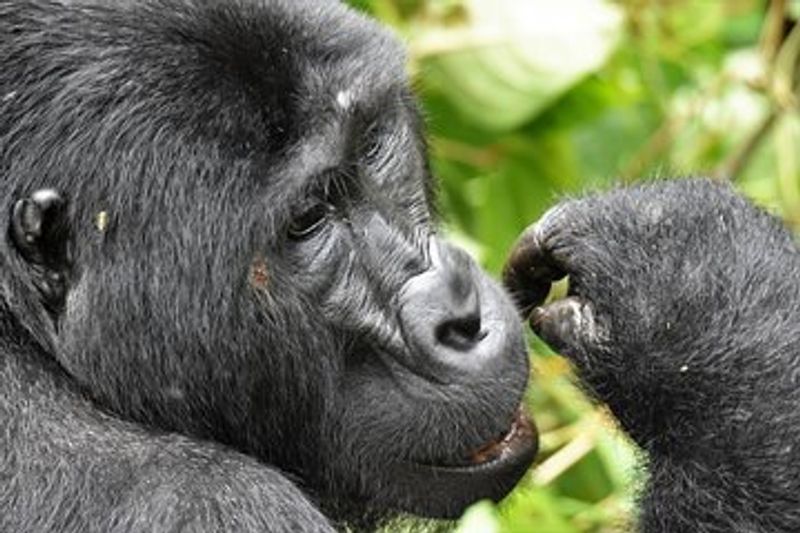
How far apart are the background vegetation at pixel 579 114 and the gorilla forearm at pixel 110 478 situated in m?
1.73

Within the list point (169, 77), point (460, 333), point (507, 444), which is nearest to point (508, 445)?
point (507, 444)

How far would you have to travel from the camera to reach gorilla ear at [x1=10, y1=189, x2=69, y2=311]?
111 inches

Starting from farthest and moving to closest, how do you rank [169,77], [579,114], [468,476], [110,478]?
[579,114] < [468,476] < [169,77] < [110,478]

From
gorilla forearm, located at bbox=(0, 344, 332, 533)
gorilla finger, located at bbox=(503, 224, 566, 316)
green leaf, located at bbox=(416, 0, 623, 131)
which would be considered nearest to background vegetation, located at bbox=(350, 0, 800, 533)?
green leaf, located at bbox=(416, 0, 623, 131)

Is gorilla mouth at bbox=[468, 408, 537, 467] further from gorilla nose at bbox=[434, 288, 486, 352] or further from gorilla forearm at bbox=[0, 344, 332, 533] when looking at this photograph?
gorilla forearm at bbox=[0, 344, 332, 533]

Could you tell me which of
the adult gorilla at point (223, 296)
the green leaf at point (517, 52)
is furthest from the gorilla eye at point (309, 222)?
the green leaf at point (517, 52)

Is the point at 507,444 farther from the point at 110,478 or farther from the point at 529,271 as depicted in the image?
the point at 110,478

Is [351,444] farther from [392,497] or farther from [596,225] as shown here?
[596,225]

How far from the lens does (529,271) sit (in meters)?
3.33

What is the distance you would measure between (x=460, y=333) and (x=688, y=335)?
461 millimetres

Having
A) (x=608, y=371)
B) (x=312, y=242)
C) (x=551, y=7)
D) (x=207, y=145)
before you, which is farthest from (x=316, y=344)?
(x=551, y=7)

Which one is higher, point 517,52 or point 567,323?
point 567,323

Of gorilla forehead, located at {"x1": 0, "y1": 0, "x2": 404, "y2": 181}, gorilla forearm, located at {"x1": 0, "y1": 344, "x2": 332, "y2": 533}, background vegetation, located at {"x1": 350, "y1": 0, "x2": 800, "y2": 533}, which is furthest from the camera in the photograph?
background vegetation, located at {"x1": 350, "y1": 0, "x2": 800, "y2": 533}

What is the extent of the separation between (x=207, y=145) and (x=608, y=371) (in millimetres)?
817
